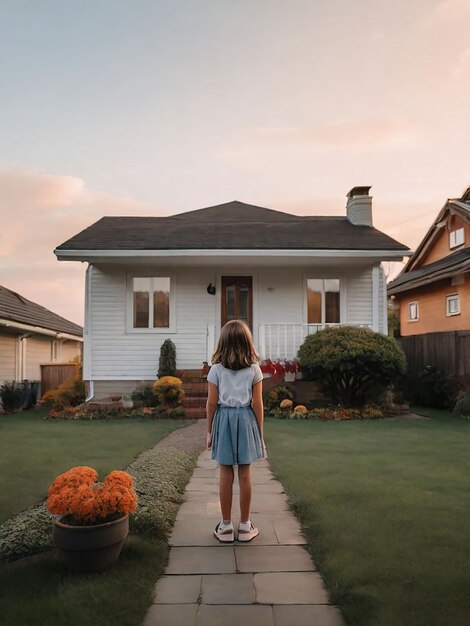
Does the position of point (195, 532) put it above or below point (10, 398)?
below

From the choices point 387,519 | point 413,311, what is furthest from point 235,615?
point 413,311

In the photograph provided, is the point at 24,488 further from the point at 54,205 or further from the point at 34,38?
the point at 54,205

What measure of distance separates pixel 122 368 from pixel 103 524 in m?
11.2

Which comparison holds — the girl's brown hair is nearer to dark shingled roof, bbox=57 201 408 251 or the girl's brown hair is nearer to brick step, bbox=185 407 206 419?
brick step, bbox=185 407 206 419

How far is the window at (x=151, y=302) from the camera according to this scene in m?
14.5

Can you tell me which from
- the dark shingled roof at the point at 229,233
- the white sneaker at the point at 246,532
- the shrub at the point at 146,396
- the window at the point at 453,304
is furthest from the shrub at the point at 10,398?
the window at the point at 453,304

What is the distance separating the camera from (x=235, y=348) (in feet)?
13.3

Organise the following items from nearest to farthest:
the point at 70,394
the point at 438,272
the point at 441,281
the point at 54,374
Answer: the point at 70,394 < the point at 438,272 < the point at 441,281 < the point at 54,374

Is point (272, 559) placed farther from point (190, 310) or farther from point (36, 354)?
point (36, 354)

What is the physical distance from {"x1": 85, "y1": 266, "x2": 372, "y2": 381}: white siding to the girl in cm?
1029

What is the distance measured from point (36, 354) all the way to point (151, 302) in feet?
24.1

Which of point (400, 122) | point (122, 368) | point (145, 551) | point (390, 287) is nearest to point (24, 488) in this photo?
point (145, 551)

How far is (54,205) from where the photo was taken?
16391 millimetres

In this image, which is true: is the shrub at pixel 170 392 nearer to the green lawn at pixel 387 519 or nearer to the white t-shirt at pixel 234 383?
the green lawn at pixel 387 519
